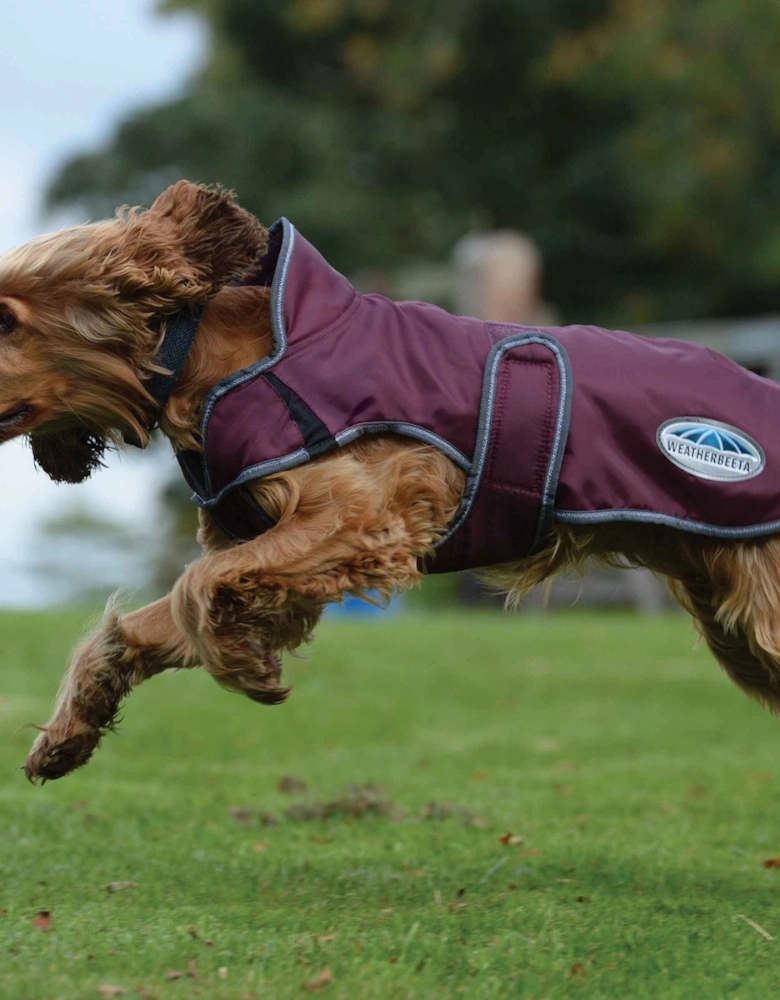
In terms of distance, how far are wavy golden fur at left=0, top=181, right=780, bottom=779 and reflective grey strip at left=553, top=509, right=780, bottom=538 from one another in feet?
0.30

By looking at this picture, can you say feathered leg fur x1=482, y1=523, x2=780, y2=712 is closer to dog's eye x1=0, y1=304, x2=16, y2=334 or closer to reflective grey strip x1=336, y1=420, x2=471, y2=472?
reflective grey strip x1=336, y1=420, x2=471, y2=472

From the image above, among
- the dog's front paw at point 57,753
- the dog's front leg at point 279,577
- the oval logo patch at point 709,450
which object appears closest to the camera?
the dog's front leg at point 279,577

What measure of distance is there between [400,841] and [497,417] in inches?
95.9

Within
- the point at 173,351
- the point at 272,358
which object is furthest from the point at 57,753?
the point at 272,358

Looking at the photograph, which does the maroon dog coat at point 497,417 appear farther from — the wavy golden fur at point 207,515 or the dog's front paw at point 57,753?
the dog's front paw at point 57,753

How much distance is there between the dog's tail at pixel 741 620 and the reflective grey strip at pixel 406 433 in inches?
38.1

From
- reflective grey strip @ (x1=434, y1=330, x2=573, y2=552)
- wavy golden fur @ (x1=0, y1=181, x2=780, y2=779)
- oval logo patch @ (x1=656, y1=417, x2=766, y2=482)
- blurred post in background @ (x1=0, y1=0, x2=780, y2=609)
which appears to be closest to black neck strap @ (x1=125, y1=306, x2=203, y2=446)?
wavy golden fur @ (x1=0, y1=181, x2=780, y2=779)

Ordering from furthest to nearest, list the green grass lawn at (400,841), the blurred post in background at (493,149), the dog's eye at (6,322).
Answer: the blurred post in background at (493,149) < the dog's eye at (6,322) < the green grass lawn at (400,841)

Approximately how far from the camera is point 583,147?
110ft

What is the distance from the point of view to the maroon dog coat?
4.59m

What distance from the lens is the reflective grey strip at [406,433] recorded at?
4.56m

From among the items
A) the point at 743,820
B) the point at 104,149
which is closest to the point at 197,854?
the point at 743,820

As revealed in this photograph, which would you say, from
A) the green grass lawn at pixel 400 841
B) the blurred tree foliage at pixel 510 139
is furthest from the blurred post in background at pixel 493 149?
the green grass lawn at pixel 400 841

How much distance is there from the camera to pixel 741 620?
5.04 metres
